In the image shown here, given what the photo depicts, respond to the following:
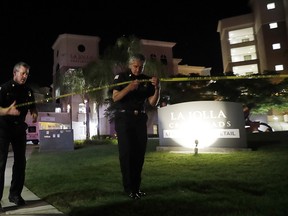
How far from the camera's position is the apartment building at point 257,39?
44.4m

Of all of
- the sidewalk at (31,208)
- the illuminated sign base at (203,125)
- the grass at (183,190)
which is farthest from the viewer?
the illuminated sign base at (203,125)

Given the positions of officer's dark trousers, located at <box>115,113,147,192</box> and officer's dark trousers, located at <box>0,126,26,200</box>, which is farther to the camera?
officer's dark trousers, located at <box>115,113,147,192</box>

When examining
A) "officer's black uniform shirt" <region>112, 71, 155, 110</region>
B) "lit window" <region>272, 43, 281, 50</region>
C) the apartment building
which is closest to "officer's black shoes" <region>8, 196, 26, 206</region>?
"officer's black uniform shirt" <region>112, 71, 155, 110</region>

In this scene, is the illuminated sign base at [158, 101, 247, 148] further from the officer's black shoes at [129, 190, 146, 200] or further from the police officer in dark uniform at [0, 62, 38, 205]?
the police officer in dark uniform at [0, 62, 38, 205]

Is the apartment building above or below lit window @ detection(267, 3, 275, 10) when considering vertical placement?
below

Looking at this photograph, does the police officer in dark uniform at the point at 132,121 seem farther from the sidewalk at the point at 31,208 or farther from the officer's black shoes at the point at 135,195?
the sidewalk at the point at 31,208

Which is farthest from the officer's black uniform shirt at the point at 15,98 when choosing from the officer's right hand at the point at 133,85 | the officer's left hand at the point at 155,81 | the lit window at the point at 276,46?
the lit window at the point at 276,46

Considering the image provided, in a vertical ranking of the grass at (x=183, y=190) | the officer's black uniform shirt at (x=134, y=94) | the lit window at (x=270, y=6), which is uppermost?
the lit window at (x=270, y=6)

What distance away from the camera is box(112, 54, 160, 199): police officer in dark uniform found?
12.5ft

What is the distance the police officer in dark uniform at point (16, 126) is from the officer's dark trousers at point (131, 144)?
1199mm

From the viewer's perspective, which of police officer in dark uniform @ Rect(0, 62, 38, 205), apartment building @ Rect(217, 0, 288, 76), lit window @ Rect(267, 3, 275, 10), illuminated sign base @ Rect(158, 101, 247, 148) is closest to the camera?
police officer in dark uniform @ Rect(0, 62, 38, 205)

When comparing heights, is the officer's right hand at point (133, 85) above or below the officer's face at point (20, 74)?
below

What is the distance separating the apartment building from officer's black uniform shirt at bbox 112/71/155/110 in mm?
42435

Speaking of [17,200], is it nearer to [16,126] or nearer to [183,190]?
[16,126]
